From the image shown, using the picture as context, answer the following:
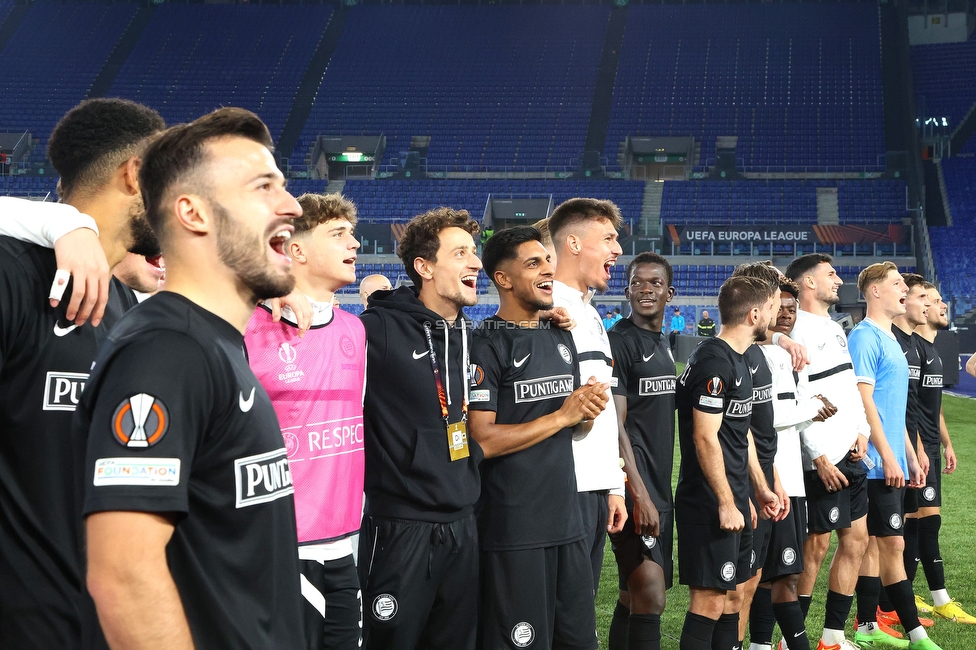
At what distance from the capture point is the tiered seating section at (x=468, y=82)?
3334cm

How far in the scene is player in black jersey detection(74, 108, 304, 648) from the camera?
136 cm

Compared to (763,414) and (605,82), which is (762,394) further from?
(605,82)

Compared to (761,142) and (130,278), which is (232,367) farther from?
(761,142)

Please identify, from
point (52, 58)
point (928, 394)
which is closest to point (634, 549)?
point (928, 394)

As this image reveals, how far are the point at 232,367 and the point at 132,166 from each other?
736mm

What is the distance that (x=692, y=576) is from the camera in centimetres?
423

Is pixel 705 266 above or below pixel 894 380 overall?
above

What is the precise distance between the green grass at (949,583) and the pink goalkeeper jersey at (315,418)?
A: 109 inches

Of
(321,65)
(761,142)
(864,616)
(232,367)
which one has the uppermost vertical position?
(321,65)

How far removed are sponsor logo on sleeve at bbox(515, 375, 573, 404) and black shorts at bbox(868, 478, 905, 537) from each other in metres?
2.96

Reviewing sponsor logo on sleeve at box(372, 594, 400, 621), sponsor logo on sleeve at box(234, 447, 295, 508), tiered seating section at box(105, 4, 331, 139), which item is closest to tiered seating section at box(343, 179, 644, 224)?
tiered seating section at box(105, 4, 331, 139)

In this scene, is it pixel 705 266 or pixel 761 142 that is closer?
pixel 705 266

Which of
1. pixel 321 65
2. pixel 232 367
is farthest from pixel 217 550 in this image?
pixel 321 65

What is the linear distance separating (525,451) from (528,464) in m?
0.05
